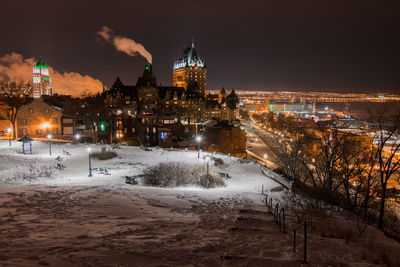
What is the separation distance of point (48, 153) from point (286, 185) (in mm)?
28872

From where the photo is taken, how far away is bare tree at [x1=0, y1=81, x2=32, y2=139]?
41.2 m

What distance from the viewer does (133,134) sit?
56.3m

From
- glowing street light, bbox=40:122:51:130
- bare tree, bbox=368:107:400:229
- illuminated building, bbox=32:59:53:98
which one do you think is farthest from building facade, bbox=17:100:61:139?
illuminated building, bbox=32:59:53:98

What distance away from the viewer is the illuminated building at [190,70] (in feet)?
424

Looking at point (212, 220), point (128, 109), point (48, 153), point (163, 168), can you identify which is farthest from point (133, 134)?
point (212, 220)

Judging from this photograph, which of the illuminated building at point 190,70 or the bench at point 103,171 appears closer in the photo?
the bench at point 103,171

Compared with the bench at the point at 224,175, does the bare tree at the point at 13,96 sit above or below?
above

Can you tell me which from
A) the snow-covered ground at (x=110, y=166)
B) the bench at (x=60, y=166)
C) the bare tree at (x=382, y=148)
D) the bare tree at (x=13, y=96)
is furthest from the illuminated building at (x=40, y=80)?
the bare tree at (x=382, y=148)

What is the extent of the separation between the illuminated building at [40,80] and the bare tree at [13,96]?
120236mm

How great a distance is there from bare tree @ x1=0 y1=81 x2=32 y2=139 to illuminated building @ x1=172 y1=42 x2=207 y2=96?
84.9m

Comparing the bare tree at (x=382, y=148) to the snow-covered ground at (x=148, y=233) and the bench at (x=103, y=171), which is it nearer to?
the snow-covered ground at (x=148, y=233)

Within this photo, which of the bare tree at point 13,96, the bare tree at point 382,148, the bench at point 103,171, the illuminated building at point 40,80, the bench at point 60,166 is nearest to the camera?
the bare tree at point 382,148

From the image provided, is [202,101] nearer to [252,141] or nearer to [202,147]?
[252,141]

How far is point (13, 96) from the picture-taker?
42781 millimetres
